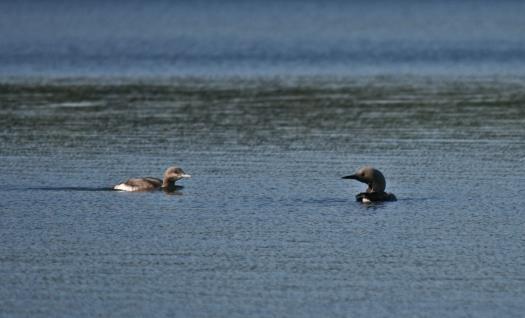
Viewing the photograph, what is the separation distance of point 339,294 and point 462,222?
4743mm

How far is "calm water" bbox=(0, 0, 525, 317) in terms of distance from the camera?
1677 centimetres

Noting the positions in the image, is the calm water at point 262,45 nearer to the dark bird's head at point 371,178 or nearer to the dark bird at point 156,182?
the dark bird at point 156,182

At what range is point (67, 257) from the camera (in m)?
18.6

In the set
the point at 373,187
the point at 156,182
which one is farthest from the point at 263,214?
the point at 156,182

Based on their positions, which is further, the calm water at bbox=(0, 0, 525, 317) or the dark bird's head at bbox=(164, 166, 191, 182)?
the dark bird's head at bbox=(164, 166, 191, 182)

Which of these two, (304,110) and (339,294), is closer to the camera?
(339,294)

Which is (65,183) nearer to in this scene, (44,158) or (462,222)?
(44,158)

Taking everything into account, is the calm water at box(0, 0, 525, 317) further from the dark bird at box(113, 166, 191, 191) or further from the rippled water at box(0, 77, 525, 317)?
the dark bird at box(113, 166, 191, 191)

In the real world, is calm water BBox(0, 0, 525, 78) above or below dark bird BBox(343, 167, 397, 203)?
above

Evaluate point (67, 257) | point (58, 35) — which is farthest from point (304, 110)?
point (58, 35)

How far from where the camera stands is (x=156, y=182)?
2416cm

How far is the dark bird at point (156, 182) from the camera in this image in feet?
77.5

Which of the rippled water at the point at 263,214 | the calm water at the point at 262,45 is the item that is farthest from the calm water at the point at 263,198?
the calm water at the point at 262,45

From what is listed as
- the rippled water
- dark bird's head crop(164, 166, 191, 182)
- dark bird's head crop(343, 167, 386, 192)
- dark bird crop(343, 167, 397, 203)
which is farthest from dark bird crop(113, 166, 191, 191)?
dark bird crop(343, 167, 397, 203)
